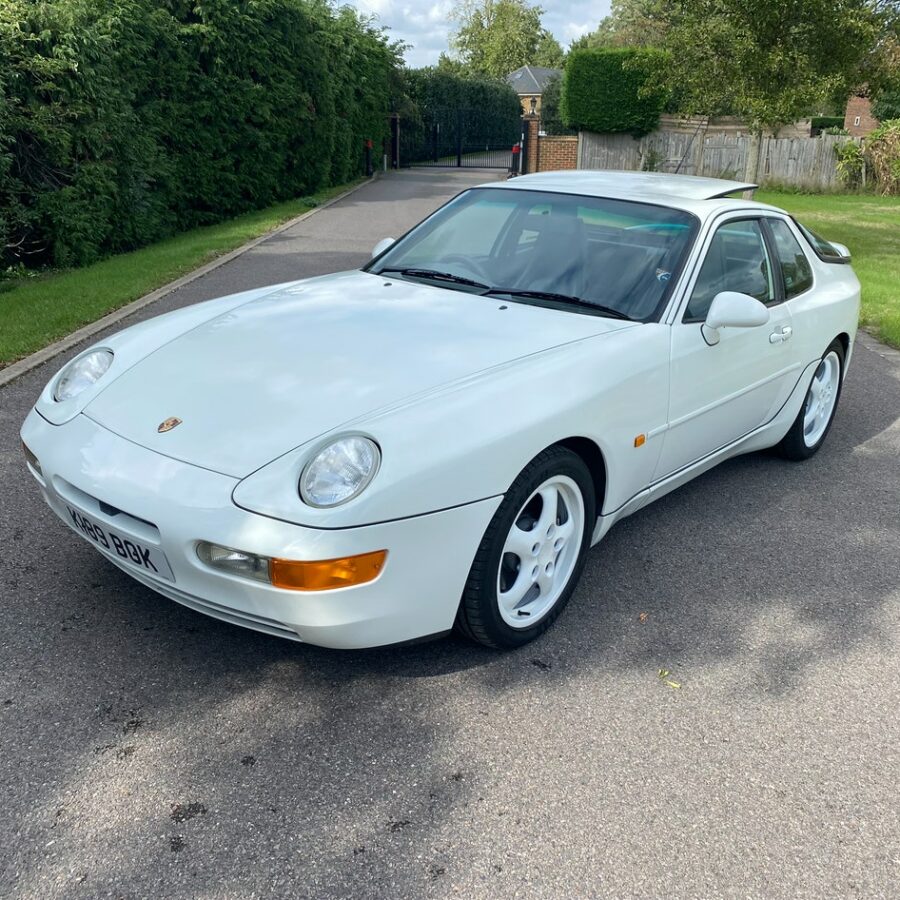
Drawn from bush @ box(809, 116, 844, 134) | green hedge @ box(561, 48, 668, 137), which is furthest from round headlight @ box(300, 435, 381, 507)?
bush @ box(809, 116, 844, 134)

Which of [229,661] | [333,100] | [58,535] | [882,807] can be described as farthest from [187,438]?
[333,100]

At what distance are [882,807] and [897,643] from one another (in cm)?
99

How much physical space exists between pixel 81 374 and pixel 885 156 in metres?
25.2

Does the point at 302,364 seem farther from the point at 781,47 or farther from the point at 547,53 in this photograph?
the point at 547,53

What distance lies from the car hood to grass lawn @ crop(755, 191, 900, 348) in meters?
6.06

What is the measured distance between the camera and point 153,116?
12930 mm

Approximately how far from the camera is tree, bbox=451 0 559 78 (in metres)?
81.4

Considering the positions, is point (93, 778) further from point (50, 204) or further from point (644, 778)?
point (50, 204)

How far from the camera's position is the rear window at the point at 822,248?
16.3 feet

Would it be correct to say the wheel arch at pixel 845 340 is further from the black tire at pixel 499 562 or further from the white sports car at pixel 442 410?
the black tire at pixel 499 562

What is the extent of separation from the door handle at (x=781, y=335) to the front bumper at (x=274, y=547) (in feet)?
6.97

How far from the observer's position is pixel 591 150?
26.3 m

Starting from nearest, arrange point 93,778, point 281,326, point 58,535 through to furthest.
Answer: point 93,778, point 281,326, point 58,535

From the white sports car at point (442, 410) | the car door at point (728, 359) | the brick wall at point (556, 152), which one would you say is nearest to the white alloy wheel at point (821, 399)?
the white sports car at point (442, 410)
